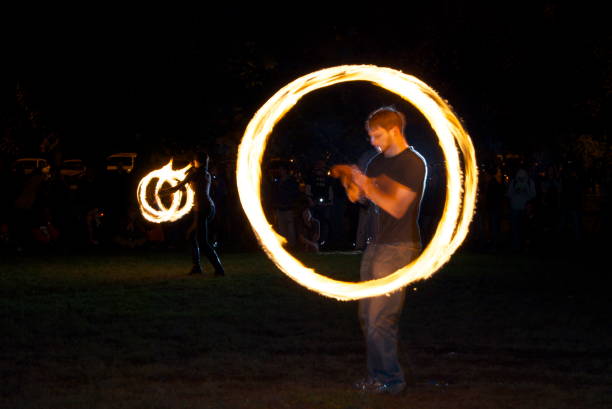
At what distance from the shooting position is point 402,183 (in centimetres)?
762

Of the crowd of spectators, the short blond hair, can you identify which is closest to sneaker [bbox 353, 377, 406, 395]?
the short blond hair

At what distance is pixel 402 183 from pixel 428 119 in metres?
2.91

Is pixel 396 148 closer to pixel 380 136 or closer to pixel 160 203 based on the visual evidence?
pixel 380 136

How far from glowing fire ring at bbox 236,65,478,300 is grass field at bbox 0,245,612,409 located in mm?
804

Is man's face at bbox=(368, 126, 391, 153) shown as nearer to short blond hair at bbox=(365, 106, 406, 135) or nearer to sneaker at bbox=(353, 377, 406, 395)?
short blond hair at bbox=(365, 106, 406, 135)

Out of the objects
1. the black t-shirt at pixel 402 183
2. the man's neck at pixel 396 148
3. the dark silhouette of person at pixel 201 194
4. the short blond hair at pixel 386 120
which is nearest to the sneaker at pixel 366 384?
the black t-shirt at pixel 402 183

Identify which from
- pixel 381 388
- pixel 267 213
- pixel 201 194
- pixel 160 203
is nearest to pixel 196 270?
pixel 201 194

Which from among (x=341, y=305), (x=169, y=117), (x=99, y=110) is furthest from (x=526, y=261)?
(x=99, y=110)

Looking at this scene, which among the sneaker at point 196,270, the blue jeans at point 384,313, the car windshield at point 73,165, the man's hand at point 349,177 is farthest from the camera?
the car windshield at point 73,165

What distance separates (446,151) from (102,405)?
14.0 feet

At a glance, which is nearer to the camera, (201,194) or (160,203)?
(201,194)

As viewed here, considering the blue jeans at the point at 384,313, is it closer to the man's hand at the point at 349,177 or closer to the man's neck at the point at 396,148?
the man's hand at the point at 349,177

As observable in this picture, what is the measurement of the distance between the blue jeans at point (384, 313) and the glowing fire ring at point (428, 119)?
663 mm

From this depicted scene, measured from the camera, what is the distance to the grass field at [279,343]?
25.9 feet
